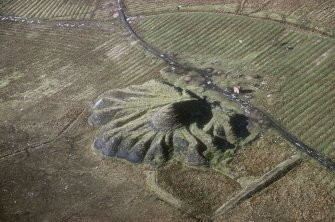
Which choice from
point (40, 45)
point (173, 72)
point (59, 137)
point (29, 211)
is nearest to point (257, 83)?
point (173, 72)

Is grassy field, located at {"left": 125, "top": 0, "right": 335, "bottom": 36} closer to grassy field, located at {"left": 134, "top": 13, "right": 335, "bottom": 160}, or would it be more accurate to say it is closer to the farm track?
grassy field, located at {"left": 134, "top": 13, "right": 335, "bottom": 160}

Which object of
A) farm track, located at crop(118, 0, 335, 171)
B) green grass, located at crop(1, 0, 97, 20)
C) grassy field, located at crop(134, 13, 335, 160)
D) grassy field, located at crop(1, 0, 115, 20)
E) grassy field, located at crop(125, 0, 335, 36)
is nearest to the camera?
farm track, located at crop(118, 0, 335, 171)

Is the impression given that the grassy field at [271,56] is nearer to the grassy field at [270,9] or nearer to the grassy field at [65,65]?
the grassy field at [270,9]

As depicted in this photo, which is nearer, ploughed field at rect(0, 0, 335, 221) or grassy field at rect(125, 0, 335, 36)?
ploughed field at rect(0, 0, 335, 221)

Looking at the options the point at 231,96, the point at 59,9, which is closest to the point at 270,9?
the point at 231,96

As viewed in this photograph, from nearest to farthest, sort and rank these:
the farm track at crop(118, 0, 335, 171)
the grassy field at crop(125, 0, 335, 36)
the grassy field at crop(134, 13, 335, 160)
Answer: the farm track at crop(118, 0, 335, 171), the grassy field at crop(134, 13, 335, 160), the grassy field at crop(125, 0, 335, 36)

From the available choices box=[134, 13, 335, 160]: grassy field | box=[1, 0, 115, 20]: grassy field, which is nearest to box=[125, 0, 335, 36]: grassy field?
box=[134, 13, 335, 160]: grassy field

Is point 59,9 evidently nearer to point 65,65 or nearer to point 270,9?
point 65,65

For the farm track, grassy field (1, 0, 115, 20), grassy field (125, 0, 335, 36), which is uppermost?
grassy field (1, 0, 115, 20)

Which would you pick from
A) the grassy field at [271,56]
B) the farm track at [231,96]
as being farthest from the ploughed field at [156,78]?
the farm track at [231,96]

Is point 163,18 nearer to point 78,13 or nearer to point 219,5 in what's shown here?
point 219,5
